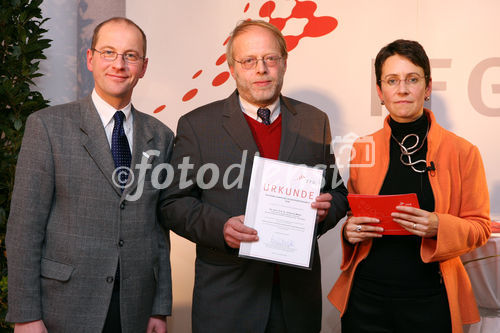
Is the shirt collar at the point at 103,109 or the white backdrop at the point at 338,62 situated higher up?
the white backdrop at the point at 338,62

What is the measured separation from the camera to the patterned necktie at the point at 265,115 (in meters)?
2.38

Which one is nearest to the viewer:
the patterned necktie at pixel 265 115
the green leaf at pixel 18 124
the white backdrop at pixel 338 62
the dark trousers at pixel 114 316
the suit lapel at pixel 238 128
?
the dark trousers at pixel 114 316

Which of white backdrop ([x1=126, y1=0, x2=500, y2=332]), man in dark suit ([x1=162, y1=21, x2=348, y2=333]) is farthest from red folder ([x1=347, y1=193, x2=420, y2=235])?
white backdrop ([x1=126, y1=0, x2=500, y2=332])

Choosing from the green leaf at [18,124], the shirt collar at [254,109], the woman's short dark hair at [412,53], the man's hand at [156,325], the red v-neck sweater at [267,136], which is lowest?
the man's hand at [156,325]

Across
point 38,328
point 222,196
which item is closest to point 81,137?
point 222,196

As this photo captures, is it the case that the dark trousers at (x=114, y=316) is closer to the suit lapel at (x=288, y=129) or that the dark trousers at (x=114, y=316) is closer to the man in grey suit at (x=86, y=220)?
the man in grey suit at (x=86, y=220)

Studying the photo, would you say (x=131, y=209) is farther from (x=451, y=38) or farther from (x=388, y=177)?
(x=451, y=38)

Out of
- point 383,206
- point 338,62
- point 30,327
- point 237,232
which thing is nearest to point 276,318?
point 237,232

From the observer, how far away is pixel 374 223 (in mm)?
2184

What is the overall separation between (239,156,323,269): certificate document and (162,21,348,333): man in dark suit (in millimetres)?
75

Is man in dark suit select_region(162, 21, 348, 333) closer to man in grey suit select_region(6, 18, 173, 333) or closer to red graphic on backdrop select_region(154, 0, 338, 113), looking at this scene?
man in grey suit select_region(6, 18, 173, 333)

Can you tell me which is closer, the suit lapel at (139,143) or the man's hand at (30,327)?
the man's hand at (30,327)
